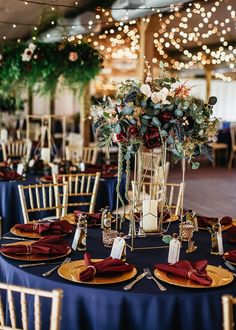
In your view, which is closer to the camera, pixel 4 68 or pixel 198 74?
pixel 4 68

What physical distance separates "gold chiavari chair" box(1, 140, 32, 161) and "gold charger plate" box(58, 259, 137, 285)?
15.2 ft

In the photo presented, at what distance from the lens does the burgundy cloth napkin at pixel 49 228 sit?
3.04 metres

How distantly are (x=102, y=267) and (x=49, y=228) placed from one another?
797 mm

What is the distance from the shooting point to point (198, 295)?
218 centimetres

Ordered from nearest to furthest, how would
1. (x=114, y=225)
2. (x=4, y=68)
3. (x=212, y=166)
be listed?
(x=114, y=225) < (x=4, y=68) < (x=212, y=166)

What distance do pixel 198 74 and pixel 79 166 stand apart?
13580mm

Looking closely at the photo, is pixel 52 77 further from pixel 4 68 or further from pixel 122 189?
pixel 122 189

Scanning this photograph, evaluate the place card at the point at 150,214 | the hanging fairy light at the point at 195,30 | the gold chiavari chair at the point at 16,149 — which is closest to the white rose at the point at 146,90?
the place card at the point at 150,214

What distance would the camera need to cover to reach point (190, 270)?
91.8 inches

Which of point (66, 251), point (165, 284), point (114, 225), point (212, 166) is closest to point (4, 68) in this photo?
point (114, 225)

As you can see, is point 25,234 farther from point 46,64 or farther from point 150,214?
point 46,64

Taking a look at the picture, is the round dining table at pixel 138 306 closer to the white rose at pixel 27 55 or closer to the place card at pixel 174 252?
the place card at pixel 174 252

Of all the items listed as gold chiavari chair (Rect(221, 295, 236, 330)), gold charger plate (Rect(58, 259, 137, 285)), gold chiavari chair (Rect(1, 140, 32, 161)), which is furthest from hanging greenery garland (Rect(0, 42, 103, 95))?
gold chiavari chair (Rect(221, 295, 236, 330))

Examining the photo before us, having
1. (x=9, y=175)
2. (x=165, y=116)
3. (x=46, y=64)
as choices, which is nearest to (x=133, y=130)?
(x=165, y=116)
